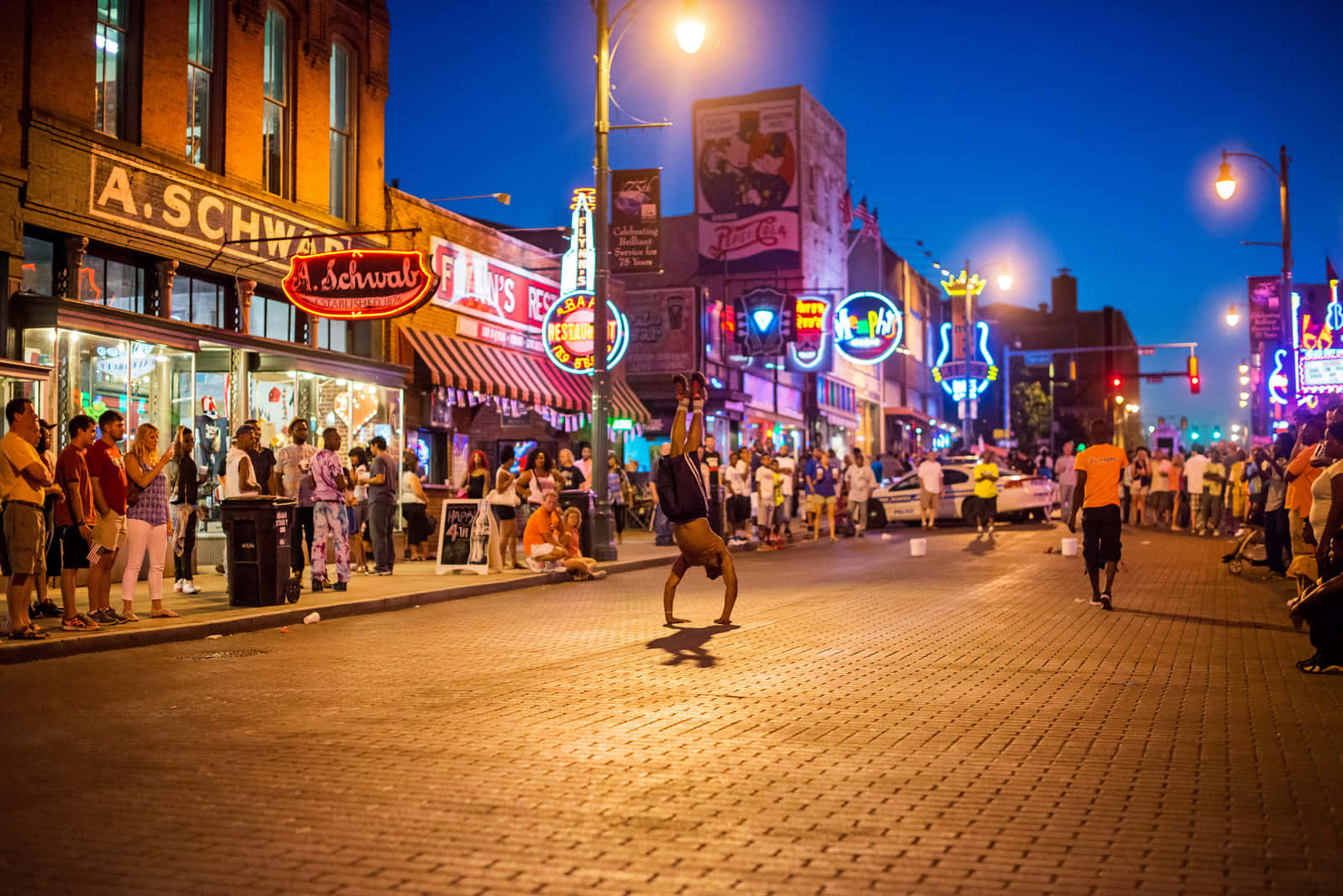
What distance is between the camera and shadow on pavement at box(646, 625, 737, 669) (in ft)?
31.1

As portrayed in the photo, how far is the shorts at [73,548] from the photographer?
11.4 meters

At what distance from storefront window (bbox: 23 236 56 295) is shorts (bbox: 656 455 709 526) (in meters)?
9.03

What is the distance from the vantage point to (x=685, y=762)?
611 cm

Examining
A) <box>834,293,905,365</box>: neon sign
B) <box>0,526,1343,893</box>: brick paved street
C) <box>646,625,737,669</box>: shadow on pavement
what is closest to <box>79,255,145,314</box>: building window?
<box>0,526,1343,893</box>: brick paved street

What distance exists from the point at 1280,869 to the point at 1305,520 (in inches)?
385

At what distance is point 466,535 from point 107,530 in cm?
679

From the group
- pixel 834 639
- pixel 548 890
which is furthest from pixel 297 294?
pixel 548 890

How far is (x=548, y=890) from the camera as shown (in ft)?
13.9

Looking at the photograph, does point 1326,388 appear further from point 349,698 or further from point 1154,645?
point 349,698

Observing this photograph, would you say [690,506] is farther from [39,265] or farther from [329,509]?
[39,265]

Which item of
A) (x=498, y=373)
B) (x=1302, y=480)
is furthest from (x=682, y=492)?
(x=498, y=373)

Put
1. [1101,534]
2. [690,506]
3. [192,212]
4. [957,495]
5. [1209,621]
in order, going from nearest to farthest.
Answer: [690,506] < [1209,621] < [1101,534] < [192,212] < [957,495]

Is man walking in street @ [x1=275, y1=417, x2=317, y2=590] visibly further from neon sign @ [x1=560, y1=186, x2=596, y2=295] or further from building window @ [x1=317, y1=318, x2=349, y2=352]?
neon sign @ [x1=560, y1=186, x2=596, y2=295]

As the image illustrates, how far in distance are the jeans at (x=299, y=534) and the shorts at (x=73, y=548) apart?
268 centimetres
